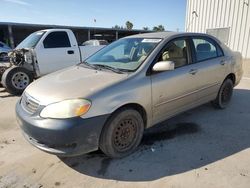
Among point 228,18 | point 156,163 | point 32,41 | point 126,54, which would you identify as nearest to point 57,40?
point 32,41

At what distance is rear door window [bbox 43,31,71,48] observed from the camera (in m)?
7.39

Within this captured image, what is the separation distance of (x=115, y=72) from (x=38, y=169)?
163cm

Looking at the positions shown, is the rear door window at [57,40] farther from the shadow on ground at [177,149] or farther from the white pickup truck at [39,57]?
the shadow on ground at [177,149]

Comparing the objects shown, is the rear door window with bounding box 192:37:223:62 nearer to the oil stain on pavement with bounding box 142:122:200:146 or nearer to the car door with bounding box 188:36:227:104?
the car door with bounding box 188:36:227:104

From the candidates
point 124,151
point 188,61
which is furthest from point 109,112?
point 188,61

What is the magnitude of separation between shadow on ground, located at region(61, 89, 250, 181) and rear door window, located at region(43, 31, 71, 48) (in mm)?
4669

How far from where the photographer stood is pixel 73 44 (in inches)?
311

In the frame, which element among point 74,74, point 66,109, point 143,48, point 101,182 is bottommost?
point 101,182

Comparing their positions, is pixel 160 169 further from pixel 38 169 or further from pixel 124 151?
pixel 38 169

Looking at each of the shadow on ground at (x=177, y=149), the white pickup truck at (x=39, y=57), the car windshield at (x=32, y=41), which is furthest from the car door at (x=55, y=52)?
the shadow on ground at (x=177, y=149)

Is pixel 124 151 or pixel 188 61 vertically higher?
pixel 188 61

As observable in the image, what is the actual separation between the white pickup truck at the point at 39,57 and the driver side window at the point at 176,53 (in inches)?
180

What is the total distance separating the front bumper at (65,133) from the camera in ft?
8.88

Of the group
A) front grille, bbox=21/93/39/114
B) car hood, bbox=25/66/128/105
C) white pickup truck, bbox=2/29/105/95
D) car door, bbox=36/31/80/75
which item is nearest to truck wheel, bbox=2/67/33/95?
white pickup truck, bbox=2/29/105/95
